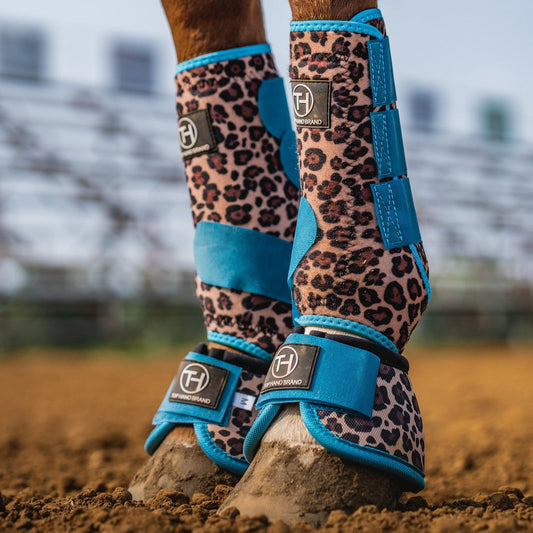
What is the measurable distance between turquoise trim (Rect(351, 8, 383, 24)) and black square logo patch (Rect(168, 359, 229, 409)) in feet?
2.00

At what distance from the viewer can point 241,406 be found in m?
1.24

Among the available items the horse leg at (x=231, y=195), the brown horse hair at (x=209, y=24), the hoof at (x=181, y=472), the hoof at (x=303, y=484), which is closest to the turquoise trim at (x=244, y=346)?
the horse leg at (x=231, y=195)

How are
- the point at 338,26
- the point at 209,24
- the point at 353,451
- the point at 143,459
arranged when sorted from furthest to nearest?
the point at 143,459 < the point at 209,24 < the point at 338,26 < the point at 353,451

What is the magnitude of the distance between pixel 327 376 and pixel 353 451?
0.11 meters

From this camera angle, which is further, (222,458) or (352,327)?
(222,458)

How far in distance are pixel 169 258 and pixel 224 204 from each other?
9018 millimetres

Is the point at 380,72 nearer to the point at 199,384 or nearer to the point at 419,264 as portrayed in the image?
the point at 419,264

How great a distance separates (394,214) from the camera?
40.9 inches

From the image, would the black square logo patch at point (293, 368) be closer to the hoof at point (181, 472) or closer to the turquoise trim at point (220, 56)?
the hoof at point (181, 472)

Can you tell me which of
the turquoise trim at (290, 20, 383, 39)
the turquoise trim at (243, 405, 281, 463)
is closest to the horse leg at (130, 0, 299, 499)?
the turquoise trim at (243, 405, 281, 463)

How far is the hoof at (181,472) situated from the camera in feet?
3.92

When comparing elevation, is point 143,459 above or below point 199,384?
below

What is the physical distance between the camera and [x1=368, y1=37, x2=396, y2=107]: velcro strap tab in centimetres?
105

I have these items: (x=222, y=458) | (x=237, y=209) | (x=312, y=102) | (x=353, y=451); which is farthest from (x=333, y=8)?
(x=222, y=458)
